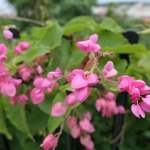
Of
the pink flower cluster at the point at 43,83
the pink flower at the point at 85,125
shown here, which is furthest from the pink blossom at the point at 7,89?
the pink flower at the point at 85,125

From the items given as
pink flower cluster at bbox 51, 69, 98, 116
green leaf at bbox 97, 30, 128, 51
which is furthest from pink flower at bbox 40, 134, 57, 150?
green leaf at bbox 97, 30, 128, 51

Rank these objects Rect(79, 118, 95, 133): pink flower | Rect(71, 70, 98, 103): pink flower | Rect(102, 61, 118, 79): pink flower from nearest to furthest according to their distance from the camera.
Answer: Rect(71, 70, 98, 103): pink flower, Rect(102, 61, 118, 79): pink flower, Rect(79, 118, 95, 133): pink flower

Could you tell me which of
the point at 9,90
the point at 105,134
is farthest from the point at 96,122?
the point at 9,90

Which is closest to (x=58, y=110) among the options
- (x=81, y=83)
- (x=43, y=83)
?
(x=43, y=83)

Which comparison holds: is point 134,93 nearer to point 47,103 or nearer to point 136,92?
point 136,92

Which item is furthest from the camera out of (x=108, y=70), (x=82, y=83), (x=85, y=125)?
(x=85, y=125)

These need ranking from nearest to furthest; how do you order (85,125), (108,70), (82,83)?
(82,83) < (108,70) < (85,125)

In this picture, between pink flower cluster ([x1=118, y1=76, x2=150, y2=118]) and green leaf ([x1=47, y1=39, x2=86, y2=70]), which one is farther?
green leaf ([x1=47, y1=39, x2=86, y2=70])

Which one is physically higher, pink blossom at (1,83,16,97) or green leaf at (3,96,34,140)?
pink blossom at (1,83,16,97)

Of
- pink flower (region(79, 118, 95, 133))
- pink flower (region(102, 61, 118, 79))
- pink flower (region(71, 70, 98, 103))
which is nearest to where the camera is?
pink flower (region(71, 70, 98, 103))

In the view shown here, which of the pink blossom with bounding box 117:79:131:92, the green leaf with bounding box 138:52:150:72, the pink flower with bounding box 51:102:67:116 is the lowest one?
the pink flower with bounding box 51:102:67:116

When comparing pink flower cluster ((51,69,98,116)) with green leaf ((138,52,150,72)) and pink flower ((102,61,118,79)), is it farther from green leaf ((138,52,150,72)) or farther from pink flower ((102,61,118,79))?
green leaf ((138,52,150,72))
